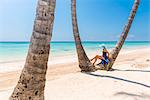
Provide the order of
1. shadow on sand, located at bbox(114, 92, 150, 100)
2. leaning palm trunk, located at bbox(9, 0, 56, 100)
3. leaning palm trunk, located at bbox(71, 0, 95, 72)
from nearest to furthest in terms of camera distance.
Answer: leaning palm trunk, located at bbox(9, 0, 56, 100)
shadow on sand, located at bbox(114, 92, 150, 100)
leaning palm trunk, located at bbox(71, 0, 95, 72)

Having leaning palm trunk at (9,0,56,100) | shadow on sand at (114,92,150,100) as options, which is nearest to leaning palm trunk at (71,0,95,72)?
shadow on sand at (114,92,150,100)

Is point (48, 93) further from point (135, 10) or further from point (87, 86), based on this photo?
point (135, 10)

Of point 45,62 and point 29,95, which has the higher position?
point 45,62

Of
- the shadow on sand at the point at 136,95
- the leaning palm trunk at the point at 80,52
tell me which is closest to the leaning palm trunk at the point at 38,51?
the shadow on sand at the point at 136,95

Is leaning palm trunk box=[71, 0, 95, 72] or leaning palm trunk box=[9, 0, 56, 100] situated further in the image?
leaning palm trunk box=[71, 0, 95, 72]

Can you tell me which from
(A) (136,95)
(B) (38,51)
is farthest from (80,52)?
(B) (38,51)

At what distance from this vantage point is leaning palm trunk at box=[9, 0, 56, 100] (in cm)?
427

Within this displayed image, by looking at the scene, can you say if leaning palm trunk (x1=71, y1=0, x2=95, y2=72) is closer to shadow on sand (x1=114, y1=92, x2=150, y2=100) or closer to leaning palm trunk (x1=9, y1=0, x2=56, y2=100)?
shadow on sand (x1=114, y1=92, x2=150, y2=100)

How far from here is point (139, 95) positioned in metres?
7.08

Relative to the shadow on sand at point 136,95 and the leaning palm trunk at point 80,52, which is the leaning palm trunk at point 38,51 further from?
the leaning palm trunk at point 80,52

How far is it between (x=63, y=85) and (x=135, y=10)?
4.84 metres

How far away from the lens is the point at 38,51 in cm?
428

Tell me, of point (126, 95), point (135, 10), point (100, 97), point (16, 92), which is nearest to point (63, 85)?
point (100, 97)

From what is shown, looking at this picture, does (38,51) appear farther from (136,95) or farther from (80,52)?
(80,52)
